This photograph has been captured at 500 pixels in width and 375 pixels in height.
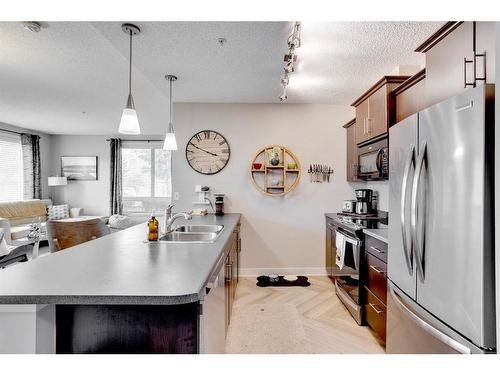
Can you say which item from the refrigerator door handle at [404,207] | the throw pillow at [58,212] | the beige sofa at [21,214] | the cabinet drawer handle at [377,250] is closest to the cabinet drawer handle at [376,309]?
the cabinet drawer handle at [377,250]

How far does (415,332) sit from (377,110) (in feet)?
6.39

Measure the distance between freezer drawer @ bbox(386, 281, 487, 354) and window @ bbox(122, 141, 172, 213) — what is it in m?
6.27

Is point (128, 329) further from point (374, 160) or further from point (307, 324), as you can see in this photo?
point (374, 160)

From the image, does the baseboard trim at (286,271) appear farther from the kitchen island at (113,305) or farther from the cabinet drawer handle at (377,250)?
the kitchen island at (113,305)

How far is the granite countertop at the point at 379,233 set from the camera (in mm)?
1971

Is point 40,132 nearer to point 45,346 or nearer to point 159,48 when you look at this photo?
point 159,48

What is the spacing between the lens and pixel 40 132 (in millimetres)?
6637

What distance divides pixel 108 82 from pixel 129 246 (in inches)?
102

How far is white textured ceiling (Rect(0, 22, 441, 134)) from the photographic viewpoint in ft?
6.61

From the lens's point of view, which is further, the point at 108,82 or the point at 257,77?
the point at 108,82

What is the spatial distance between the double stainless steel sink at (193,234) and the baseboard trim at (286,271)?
1.37 metres

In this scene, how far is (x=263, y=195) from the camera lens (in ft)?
12.3

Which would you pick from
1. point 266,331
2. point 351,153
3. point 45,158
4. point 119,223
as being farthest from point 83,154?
point 266,331
